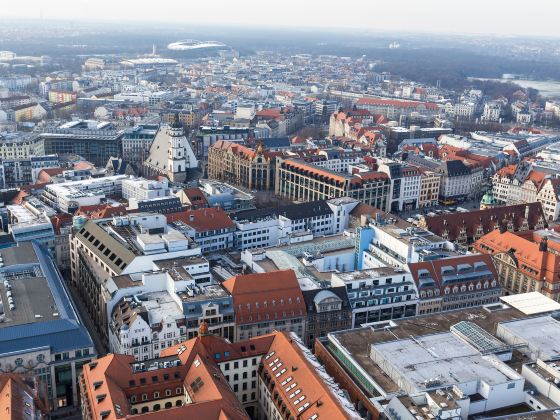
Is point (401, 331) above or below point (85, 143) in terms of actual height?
below

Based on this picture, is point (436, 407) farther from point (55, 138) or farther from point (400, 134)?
point (400, 134)

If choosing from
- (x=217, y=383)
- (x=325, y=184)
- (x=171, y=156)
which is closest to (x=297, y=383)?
(x=217, y=383)

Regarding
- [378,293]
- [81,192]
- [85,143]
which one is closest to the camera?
[378,293]

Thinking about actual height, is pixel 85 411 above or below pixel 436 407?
below

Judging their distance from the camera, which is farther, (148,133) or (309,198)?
(148,133)

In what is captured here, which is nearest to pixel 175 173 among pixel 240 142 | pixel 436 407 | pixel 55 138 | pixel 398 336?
pixel 240 142

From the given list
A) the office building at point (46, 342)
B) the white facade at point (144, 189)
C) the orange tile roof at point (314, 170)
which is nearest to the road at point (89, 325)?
the office building at point (46, 342)

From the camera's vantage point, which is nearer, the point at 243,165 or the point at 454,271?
the point at 454,271

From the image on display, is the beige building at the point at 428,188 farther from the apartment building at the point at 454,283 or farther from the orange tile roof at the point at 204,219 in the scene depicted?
the apartment building at the point at 454,283

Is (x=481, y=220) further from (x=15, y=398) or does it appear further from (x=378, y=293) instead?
(x=15, y=398)
